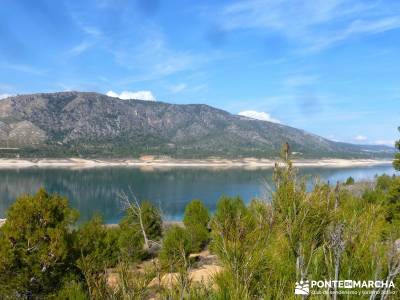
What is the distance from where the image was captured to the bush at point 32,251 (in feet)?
43.3

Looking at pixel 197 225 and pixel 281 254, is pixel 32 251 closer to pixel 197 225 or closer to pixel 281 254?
pixel 281 254

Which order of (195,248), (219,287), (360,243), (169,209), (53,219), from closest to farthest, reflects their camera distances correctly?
(219,287) → (360,243) → (53,219) → (195,248) → (169,209)

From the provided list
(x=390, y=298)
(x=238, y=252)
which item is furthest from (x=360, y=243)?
(x=238, y=252)

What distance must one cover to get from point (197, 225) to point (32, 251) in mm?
19828

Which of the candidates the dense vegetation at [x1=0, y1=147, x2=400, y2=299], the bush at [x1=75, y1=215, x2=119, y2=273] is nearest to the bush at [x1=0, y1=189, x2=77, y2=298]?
the bush at [x1=75, y1=215, x2=119, y2=273]

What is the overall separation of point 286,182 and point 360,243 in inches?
47.6

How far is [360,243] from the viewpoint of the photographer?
5059 millimetres

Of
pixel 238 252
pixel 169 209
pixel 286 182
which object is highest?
pixel 286 182

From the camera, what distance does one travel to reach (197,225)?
32469 mm

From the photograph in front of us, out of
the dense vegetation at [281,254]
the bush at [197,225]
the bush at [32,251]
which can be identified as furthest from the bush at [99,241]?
the dense vegetation at [281,254]

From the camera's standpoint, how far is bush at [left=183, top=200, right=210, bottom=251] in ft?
102

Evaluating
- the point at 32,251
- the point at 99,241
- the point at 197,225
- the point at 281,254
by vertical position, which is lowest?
the point at 197,225

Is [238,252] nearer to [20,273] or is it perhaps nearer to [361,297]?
[361,297]

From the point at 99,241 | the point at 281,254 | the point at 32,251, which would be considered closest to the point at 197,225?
the point at 99,241
